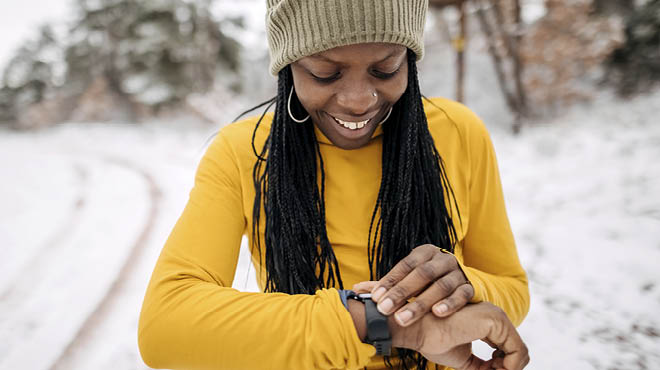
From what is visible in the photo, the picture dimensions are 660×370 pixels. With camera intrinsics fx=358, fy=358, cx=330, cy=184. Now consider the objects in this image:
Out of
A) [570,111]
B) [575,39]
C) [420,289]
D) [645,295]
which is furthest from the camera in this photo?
[570,111]

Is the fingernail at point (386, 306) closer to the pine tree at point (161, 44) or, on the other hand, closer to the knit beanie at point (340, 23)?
the knit beanie at point (340, 23)

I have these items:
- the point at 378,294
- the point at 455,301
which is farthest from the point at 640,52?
the point at 378,294

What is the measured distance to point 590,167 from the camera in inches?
164

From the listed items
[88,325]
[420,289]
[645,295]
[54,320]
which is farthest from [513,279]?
[54,320]

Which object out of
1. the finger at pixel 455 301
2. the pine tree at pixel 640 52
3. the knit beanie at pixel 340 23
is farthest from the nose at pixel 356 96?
the pine tree at pixel 640 52

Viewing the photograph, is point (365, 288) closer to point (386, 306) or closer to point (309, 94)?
point (386, 306)

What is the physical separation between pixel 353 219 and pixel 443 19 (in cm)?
940

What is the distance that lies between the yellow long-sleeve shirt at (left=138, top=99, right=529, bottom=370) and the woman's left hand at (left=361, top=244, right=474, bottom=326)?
7 cm

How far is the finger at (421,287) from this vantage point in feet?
3.27

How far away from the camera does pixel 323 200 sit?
4.48ft

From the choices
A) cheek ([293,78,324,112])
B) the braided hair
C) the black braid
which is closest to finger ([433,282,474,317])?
the braided hair

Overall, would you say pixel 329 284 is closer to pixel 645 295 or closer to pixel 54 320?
pixel 645 295

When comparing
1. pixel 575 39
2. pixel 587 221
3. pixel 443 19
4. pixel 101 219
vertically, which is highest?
pixel 443 19

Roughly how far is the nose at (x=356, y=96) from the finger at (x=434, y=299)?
562 millimetres
